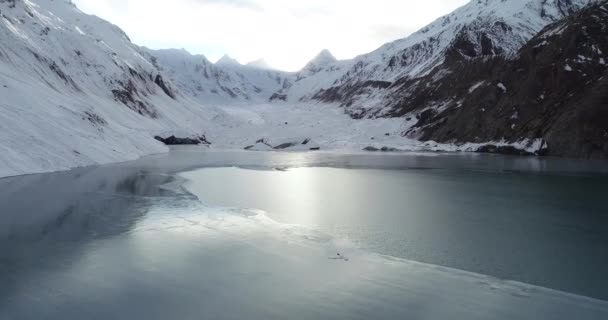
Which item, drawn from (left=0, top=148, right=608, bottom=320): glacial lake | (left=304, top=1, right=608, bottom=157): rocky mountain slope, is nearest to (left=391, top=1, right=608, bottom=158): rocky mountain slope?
(left=304, top=1, right=608, bottom=157): rocky mountain slope

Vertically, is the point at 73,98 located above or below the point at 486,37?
below

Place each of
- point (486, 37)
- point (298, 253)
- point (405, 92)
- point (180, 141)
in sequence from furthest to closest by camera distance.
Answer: point (405, 92) → point (486, 37) → point (180, 141) → point (298, 253)

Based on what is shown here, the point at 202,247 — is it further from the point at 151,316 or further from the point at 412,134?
the point at 412,134

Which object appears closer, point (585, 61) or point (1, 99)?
point (1, 99)

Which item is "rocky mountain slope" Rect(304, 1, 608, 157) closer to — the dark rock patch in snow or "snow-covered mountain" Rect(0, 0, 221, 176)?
the dark rock patch in snow

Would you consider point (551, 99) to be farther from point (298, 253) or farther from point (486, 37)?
point (486, 37)

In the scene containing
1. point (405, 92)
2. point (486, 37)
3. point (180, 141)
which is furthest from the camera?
point (405, 92)

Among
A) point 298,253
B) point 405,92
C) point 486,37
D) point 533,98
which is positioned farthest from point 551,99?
point 486,37

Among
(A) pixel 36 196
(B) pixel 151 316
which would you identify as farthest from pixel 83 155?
(B) pixel 151 316
